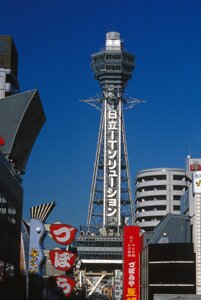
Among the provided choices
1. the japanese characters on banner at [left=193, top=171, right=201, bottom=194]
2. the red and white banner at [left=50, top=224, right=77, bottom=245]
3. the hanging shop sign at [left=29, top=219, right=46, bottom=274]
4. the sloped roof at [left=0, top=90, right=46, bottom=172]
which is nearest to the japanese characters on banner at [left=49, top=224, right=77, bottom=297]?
the red and white banner at [left=50, top=224, right=77, bottom=245]

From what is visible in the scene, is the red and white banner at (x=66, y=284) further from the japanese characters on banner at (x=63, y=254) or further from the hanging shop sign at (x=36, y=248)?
the hanging shop sign at (x=36, y=248)

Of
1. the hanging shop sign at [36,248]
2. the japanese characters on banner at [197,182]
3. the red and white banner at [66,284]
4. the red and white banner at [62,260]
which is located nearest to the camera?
the red and white banner at [66,284]

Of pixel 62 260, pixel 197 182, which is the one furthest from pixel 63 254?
pixel 197 182

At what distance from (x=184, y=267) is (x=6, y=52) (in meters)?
68.4

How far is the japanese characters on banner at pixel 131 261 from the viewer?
130 metres

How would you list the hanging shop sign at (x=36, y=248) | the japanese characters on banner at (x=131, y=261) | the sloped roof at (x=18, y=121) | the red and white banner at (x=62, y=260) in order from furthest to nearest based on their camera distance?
the japanese characters on banner at (x=131, y=261)
the sloped roof at (x=18, y=121)
the hanging shop sign at (x=36, y=248)
the red and white banner at (x=62, y=260)

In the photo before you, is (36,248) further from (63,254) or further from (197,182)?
(197,182)

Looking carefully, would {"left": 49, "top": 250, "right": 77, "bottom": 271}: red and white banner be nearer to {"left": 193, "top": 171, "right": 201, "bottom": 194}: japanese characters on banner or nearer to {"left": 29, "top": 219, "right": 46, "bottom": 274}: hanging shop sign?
{"left": 29, "top": 219, "right": 46, "bottom": 274}: hanging shop sign

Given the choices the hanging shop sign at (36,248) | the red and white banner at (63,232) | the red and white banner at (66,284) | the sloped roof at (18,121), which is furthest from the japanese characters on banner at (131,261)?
the red and white banner at (63,232)

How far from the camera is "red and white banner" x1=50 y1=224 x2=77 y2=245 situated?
7100 cm

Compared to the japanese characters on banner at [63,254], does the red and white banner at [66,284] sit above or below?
below

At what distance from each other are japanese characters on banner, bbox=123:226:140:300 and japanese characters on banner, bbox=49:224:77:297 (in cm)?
5530

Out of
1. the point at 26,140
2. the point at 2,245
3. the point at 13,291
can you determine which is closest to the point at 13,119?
the point at 26,140

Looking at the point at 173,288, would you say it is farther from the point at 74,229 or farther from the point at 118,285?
the point at 74,229
